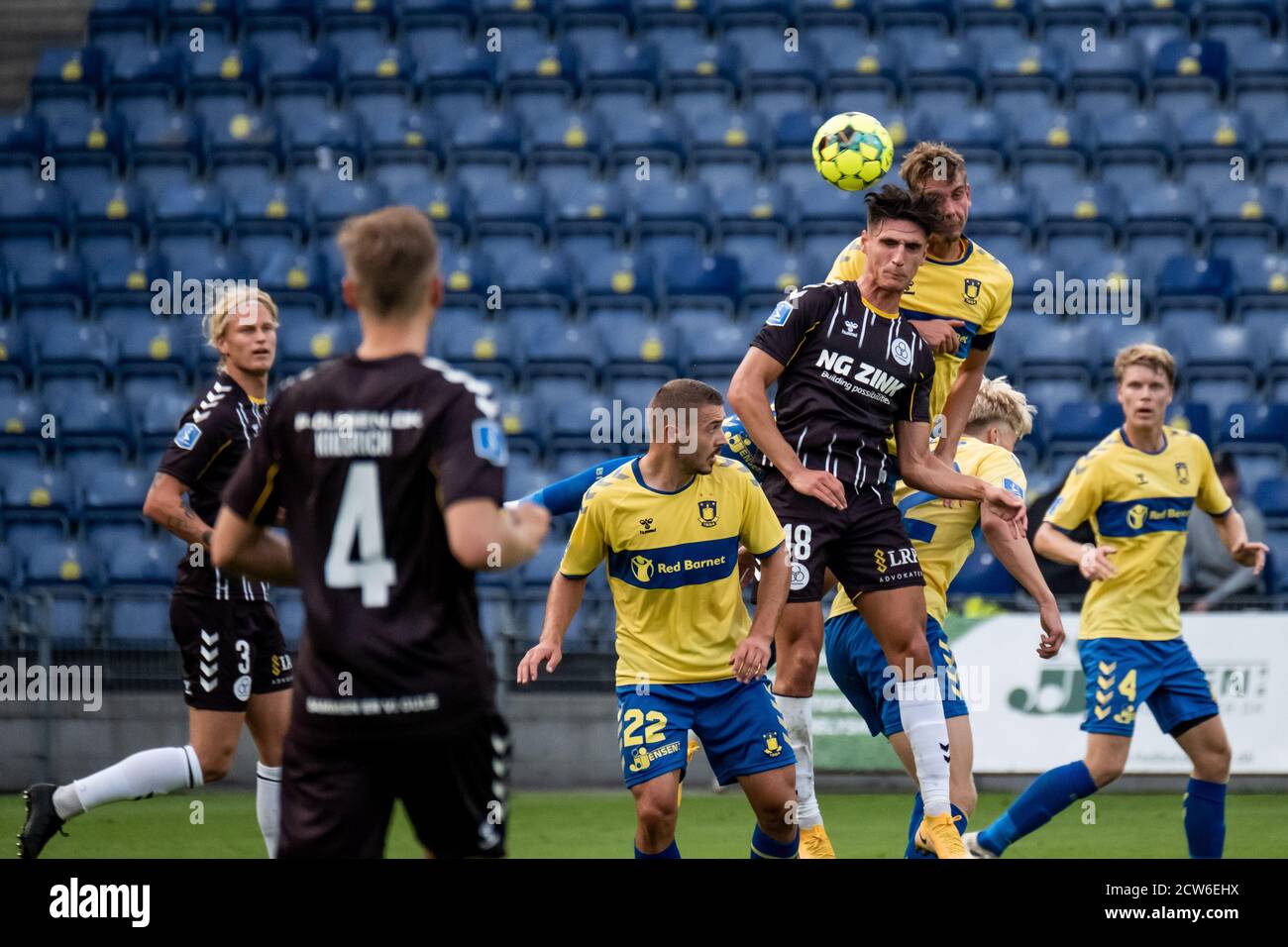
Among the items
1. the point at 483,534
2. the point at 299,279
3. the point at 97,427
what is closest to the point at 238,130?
the point at 299,279

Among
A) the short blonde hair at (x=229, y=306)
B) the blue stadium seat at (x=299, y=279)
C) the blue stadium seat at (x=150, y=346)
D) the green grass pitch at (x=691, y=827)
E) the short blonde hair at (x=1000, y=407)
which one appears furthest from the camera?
the blue stadium seat at (x=299, y=279)

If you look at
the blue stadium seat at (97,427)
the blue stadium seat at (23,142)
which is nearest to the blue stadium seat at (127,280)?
the blue stadium seat at (97,427)

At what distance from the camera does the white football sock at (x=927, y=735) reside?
6.51 m

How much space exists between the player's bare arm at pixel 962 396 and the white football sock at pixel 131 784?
11.9 ft

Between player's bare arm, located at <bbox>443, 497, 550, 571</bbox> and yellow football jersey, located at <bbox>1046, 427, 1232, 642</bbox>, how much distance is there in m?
4.24

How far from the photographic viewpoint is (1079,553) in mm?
7262

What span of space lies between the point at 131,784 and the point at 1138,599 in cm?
456

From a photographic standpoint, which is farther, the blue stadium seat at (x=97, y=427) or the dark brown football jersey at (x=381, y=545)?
the blue stadium seat at (x=97, y=427)

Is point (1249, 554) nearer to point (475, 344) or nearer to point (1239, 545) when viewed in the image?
point (1239, 545)

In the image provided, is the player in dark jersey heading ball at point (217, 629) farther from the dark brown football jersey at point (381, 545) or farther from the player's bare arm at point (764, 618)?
the dark brown football jersey at point (381, 545)

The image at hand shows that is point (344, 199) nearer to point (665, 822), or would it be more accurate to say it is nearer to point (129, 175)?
point (129, 175)

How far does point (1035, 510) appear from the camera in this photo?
37.7 ft

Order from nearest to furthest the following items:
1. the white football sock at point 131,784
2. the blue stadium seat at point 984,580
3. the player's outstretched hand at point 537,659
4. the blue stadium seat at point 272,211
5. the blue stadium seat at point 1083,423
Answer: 1. the player's outstretched hand at point 537,659
2. the white football sock at point 131,784
3. the blue stadium seat at point 984,580
4. the blue stadium seat at point 1083,423
5. the blue stadium seat at point 272,211
